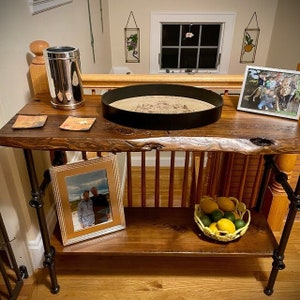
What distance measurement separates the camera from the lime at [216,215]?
1.32 m

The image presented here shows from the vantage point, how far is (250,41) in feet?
11.7

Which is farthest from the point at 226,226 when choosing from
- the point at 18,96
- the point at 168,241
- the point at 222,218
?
the point at 18,96

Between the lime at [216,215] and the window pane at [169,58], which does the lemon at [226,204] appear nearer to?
the lime at [216,215]

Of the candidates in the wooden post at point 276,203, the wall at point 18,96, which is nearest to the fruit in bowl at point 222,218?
the wooden post at point 276,203

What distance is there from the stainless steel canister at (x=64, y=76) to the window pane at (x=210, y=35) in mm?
2988

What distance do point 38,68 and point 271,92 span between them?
0.89 metres

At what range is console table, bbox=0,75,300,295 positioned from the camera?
883mm

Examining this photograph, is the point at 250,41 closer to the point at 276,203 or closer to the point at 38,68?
the point at 276,203

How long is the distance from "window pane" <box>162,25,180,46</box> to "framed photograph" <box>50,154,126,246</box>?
2835 millimetres

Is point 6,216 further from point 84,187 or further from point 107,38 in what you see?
point 107,38

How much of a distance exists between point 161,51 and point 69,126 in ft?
10.1

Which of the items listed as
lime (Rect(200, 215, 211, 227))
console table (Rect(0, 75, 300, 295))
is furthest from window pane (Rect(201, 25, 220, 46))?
lime (Rect(200, 215, 211, 227))

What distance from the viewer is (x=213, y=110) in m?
0.96

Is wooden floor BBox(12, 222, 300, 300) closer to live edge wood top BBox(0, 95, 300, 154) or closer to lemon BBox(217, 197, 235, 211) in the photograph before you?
lemon BBox(217, 197, 235, 211)
